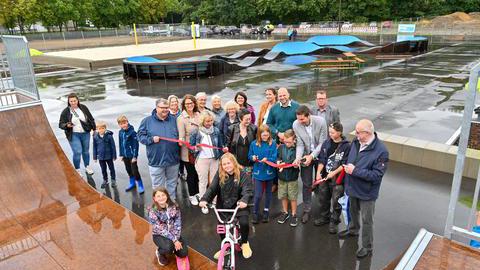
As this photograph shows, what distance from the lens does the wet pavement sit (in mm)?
4645

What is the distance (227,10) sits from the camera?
69.2 meters

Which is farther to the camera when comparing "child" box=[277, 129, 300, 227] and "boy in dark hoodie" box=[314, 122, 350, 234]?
"child" box=[277, 129, 300, 227]

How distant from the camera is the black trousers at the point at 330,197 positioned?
15.8ft

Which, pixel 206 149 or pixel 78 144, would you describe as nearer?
pixel 206 149

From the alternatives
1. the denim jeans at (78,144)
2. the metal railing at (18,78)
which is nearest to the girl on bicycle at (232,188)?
the denim jeans at (78,144)

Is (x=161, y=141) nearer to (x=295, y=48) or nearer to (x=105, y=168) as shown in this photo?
(x=105, y=168)

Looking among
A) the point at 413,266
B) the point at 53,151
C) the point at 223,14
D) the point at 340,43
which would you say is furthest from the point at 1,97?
the point at 223,14

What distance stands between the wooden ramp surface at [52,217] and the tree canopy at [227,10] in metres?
48.5

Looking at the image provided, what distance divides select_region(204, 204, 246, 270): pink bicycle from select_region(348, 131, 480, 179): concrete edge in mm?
4388

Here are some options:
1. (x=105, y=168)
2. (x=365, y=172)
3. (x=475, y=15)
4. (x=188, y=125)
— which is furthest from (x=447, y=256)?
(x=475, y=15)

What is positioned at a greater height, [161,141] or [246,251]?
[161,141]

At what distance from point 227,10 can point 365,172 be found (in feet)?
230

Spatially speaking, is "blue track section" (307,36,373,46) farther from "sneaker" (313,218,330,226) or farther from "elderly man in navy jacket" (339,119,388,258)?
"elderly man in navy jacket" (339,119,388,258)

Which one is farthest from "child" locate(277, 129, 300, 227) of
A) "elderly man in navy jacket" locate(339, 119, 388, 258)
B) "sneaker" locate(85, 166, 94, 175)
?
"sneaker" locate(85, 166, 94, 175)
